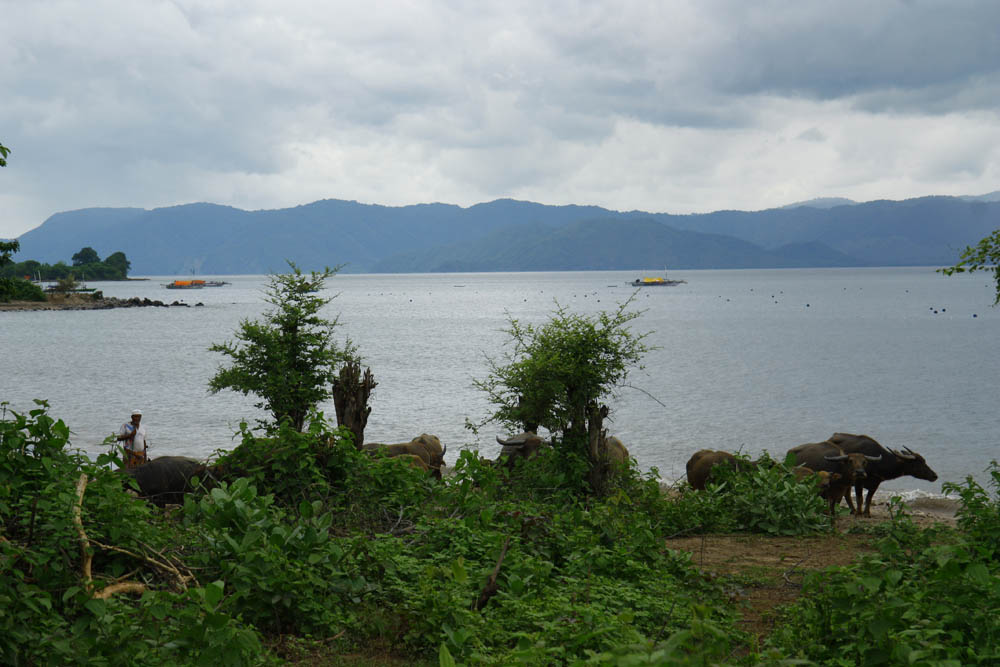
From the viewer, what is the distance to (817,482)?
14945 mm

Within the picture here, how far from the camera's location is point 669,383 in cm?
4891

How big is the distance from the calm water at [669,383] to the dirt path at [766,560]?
461 inches

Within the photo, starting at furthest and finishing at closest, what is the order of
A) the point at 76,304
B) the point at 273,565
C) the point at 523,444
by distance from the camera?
1. the point at 76,304
2. the point at 523,444
3. the point at 273,565

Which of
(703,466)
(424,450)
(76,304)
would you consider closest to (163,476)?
(424,450)

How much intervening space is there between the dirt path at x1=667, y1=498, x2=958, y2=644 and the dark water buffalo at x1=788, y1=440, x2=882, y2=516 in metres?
0.83

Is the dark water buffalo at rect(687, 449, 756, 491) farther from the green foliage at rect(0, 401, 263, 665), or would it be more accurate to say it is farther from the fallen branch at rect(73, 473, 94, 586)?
the fallen branch at rect(73, 473, 94, 586)

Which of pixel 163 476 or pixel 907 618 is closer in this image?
pixel 907 618

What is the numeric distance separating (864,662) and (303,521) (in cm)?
532

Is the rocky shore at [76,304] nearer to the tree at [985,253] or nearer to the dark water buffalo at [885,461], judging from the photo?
the dark water buffalo at [885,461]

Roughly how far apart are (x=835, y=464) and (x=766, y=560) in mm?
7494

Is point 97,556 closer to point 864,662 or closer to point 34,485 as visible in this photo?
point 34,485

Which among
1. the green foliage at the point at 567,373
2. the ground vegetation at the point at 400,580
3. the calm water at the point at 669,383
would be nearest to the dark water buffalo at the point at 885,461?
the calm water at the point at 669,383

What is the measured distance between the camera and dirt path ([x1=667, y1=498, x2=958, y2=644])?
8.86 meters

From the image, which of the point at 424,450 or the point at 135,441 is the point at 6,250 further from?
the point at 424,450
